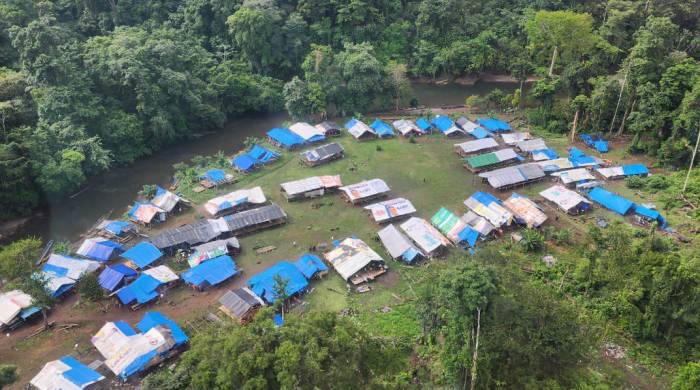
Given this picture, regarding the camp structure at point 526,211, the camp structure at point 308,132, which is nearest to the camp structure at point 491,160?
the camp structure at point 526,211

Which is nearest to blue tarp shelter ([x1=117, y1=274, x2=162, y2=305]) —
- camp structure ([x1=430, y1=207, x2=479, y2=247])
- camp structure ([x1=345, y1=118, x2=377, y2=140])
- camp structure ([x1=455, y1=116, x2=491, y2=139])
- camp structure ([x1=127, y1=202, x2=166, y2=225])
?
camp structure ([x1=127, y1=202, x2=166, y2=225])

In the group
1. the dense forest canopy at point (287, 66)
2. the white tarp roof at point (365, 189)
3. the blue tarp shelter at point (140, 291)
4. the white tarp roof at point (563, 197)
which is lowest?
the white tarp roof at point (563, 197)

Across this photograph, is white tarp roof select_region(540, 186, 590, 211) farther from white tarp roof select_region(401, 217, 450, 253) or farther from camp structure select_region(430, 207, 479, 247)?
white tarp roof select_region(401, 217, 450, 253)

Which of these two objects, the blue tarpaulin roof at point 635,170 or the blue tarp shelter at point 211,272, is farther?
the blue tarpaulin roof at point 635,170

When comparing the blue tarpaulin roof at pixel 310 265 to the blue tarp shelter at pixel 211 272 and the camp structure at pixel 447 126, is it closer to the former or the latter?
the blue tarp shelter at pixel 211 272

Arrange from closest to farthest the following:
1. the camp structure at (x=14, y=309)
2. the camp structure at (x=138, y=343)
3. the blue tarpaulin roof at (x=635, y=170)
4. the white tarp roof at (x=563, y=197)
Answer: the camp structure at (x=138, y=343) < the camp structure at (x=14, y=309) < the white tarp roof at (x=563, y=197) < the blue tarpaulin roof at (x=635, y=170)

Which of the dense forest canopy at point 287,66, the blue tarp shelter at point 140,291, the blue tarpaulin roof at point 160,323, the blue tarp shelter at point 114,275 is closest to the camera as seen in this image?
the blue tarpaulin roof at point 160,323

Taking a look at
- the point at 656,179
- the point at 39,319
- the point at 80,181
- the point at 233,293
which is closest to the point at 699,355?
the point at 656,179

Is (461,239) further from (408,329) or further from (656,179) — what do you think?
(656,179)

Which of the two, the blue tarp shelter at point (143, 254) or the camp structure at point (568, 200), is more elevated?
the blue tarp shelter at point (143, 254)
